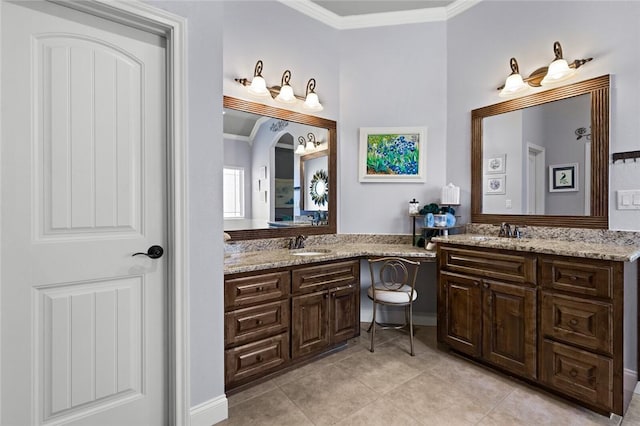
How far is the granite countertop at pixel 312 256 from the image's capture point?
2.11 meters

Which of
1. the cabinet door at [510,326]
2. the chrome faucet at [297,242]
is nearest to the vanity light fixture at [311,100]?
the chrome faucet at [297,242]

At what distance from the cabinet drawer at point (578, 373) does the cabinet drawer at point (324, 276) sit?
1.39m

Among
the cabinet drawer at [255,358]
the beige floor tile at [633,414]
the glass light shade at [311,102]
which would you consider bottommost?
the beige floor tile at [633,414]

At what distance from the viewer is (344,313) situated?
8.69 feet

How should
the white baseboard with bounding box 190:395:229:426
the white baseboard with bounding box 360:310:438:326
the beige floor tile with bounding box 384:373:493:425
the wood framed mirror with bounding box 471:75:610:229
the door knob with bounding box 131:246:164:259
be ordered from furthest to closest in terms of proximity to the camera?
the white baseboard with bounding box 360:310:438:326, the wood framed mirror with bounding box 471:75:610:229, the beige floor tile with bounding box 384:373:493:425, the white baseboard with bounding box 190:395:229:426, the door knob with bounding box 131:246:164:259

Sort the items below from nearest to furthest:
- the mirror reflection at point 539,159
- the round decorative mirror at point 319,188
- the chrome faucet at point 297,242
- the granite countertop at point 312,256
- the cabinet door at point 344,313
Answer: the granite countertop at point 312,256 < the mirror reflection at point 539,159 < the cabinet door at point 344,313 < the chrome faucet at point 297,242 < the round decorative mirror at point 319,188

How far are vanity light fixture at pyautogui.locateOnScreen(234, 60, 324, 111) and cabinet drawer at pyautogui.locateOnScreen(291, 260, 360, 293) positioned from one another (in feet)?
4.96

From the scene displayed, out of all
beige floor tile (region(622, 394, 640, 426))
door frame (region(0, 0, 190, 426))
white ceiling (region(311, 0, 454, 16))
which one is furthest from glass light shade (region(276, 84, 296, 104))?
beige floor tile (region(622, 394, 640, 426))

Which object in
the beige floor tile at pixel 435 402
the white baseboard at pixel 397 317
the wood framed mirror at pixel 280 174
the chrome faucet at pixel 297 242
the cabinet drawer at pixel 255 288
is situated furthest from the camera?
the white baseboard at pixel 397 317

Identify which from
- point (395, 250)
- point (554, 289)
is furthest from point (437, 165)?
point (554, 289)

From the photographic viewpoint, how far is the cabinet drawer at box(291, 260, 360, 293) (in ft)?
7.66

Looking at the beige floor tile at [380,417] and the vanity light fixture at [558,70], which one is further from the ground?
the vanity light fixture at [558,70]

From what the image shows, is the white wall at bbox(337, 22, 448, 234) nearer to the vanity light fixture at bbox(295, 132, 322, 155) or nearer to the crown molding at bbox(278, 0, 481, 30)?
the crown molding at bbox(278, 0, 481, 30)

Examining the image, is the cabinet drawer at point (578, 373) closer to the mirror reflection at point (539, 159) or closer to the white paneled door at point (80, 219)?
the mirror reflection at point (539, 159)
